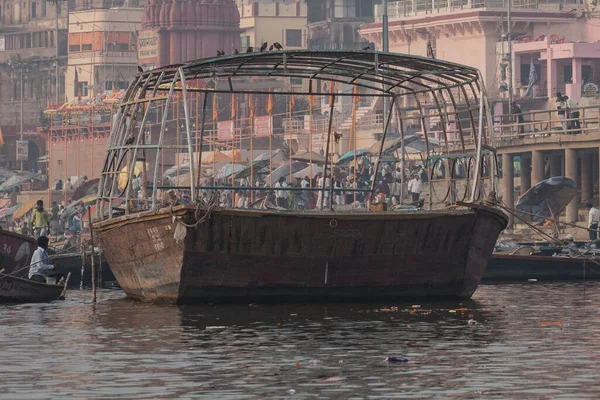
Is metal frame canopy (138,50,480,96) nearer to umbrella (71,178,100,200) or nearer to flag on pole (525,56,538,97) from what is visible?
umbrella (71,178,100,200)

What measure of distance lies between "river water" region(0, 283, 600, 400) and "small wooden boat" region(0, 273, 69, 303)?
0.42 metres

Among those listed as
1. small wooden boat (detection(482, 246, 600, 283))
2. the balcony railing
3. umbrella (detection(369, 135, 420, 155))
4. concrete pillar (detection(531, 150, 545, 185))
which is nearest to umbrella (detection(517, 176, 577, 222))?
concrete pillar (detection(531, 150, 545, 185))

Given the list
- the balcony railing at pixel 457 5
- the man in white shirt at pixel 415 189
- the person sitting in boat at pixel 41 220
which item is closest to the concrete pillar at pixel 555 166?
the man in white shirt at pixel 415 189

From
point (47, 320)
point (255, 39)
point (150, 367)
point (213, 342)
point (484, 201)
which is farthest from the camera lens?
point (255, 39)

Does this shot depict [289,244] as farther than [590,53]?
No

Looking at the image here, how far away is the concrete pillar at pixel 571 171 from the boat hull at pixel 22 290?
23.8 m

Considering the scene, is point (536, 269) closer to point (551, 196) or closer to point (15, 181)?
point (551, 196)

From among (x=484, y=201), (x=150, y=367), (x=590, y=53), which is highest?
(x=590, y=53)

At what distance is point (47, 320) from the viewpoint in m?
25.5

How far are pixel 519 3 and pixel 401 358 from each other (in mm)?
71499

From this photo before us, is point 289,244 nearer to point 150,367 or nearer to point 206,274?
point 206,274

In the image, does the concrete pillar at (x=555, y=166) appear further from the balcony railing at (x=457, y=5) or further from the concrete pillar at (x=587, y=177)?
the balcony railing at (x=457, y=5)

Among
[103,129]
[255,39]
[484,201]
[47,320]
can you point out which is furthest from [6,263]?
[255,39]

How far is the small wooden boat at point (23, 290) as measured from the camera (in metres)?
28.5
